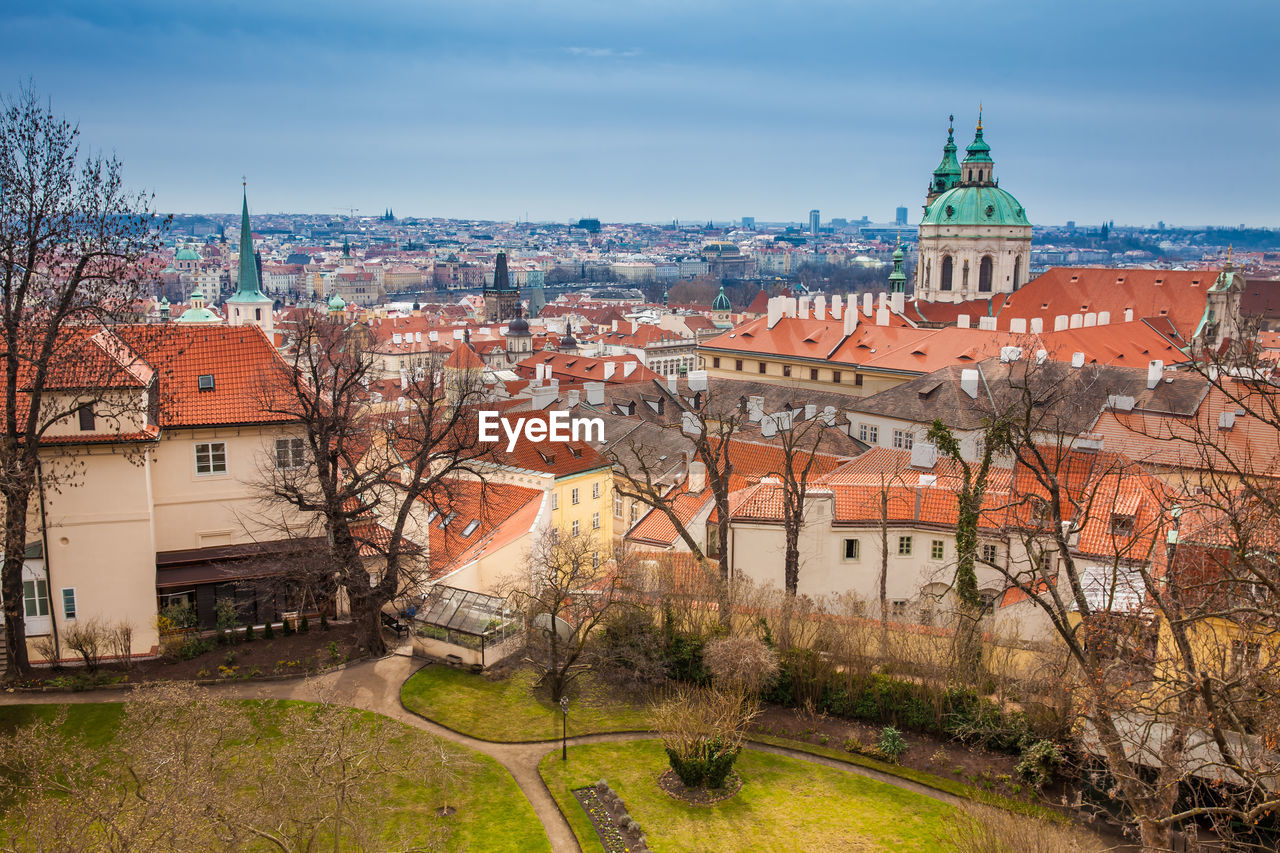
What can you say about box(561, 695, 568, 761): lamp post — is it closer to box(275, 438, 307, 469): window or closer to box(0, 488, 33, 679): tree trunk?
box(275, 438, 307, 469): window

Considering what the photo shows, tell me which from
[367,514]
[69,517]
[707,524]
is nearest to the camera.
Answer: [69,517]

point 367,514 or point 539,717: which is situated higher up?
point 367,514

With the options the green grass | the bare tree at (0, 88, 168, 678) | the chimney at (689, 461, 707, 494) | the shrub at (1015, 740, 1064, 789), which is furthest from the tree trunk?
the shrub at (1015, 740, 1064, 789)

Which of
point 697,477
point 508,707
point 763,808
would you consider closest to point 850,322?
point 697,477

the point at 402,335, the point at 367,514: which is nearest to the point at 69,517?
the point at 367,514

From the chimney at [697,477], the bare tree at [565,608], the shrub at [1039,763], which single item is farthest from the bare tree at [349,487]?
the shrub at [1039,763]

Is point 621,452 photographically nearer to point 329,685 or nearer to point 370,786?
point 329,685
